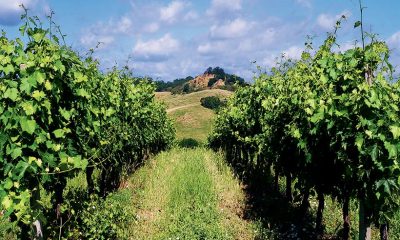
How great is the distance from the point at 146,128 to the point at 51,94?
12.1 metres

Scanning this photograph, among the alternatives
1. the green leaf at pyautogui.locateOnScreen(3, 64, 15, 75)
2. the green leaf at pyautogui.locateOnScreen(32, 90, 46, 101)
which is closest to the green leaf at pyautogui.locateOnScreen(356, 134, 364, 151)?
the green leaf at pyautogui.locateOnScreen(32, 90, 46, 101)

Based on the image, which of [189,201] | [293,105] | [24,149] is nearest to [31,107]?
[24,149]

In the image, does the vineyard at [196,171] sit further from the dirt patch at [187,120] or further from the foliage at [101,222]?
the dirt patch at [187,120]

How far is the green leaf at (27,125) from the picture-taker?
5.25m

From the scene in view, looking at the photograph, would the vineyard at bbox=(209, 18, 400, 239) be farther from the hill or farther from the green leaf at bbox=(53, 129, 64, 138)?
the hill

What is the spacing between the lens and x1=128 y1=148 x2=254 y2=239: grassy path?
9.77m

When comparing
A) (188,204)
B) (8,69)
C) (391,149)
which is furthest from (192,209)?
(8,69)

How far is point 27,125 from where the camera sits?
5.27 meters

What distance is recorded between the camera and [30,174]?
217 inches

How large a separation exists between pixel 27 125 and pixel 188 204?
22.9 ft

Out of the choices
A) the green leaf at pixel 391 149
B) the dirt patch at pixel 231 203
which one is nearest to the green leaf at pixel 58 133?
the green leaf at pixel 391 149

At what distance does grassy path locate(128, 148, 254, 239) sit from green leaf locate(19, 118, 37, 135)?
501 centimetres

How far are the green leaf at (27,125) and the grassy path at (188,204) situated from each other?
197 inches

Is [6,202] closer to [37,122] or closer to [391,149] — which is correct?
[37,122]
